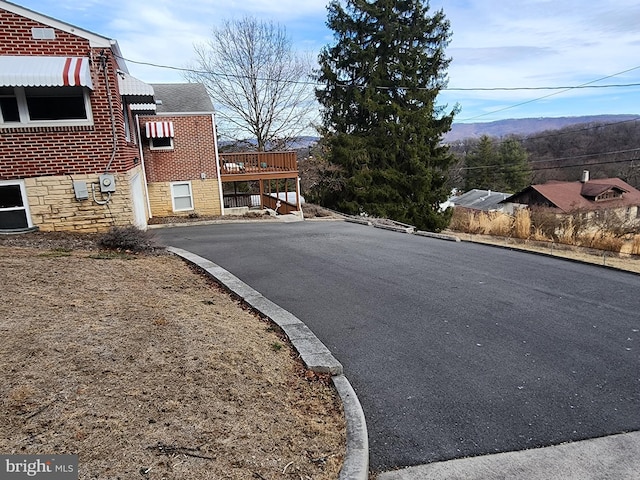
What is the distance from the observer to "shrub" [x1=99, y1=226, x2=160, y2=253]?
25.8 feet

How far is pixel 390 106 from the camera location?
2369cm

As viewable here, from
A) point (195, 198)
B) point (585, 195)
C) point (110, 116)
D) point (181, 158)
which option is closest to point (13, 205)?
point (110, 116)

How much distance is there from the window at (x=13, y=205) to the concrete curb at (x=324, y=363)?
5332 millimetres

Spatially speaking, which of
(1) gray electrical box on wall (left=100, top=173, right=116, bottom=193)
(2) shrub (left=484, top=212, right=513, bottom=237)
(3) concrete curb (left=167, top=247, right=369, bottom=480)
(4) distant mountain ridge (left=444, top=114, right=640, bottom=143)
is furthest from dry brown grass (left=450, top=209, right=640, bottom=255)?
(4) distant mountain ridge (left=444, top=114, right=640, bottom=143)

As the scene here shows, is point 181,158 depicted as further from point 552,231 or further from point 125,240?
point 552,231

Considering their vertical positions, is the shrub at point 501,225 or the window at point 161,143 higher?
the window at point 161,143

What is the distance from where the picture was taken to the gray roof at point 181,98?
17.0 meters

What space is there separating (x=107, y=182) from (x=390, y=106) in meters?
18.4

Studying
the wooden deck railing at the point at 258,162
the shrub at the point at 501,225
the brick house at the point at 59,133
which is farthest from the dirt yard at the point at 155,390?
the shrub at the point at 501,225

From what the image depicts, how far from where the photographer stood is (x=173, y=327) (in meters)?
4.02

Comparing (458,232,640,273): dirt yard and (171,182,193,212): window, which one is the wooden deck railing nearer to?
(171,182,193,212): window

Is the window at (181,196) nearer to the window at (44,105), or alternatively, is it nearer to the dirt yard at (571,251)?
the window at (44,105)

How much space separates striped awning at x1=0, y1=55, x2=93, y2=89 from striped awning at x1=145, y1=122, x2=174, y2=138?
289 inches

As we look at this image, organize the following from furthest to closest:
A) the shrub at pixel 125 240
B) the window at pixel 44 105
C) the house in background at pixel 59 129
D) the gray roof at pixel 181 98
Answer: the gray roof at pixel 181 98
the window at pixel 44 105
the house in background at pixel 59 129
the shrub at pixel 125 240
